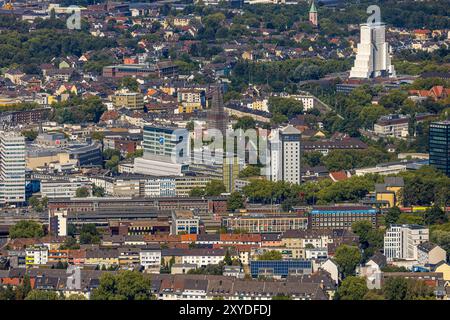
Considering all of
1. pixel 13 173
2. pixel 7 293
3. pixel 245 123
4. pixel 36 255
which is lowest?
pixel 36 255

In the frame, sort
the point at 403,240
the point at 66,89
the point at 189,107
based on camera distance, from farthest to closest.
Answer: the point at 66,89, the point at 189,107, the point at 403,240

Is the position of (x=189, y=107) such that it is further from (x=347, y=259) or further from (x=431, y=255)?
(x=347, y=259)

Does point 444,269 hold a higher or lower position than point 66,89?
lower

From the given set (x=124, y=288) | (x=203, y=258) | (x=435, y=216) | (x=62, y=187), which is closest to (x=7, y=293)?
(x=124, y=288)

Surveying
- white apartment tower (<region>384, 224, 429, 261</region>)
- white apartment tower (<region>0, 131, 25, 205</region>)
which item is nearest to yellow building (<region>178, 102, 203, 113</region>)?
white apartment tower (<region>0, 131, 25, 205</region>)
